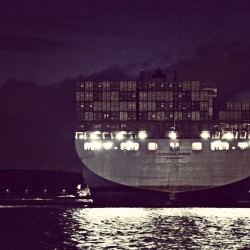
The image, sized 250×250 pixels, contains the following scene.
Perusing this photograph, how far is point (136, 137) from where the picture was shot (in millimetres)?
128250

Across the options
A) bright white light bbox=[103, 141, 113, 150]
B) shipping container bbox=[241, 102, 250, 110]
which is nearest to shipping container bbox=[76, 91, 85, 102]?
bright white light bbox=[103, 141, 113, 150]

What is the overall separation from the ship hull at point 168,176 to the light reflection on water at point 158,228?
1.75m

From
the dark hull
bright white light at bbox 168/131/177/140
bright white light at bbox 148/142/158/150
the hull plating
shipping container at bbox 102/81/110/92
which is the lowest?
the dark hull

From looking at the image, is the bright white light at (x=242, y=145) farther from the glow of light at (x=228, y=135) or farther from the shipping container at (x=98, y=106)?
the shipping container at (x=98, y=106)

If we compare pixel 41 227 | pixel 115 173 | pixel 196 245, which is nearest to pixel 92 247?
pixel 196 245

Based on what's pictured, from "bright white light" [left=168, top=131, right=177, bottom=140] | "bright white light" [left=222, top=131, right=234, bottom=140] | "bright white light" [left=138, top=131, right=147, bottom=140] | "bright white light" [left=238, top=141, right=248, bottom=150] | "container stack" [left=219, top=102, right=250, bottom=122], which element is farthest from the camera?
"container stack" [left=219, top=102, right=250, bottom=122]

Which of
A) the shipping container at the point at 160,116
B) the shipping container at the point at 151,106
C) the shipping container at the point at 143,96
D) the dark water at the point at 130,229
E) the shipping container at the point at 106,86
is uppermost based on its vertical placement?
the shipping container at the point at 106,86

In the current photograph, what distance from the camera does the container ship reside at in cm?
12575

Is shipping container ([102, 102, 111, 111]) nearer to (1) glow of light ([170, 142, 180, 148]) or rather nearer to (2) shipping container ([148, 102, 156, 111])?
(2) shipping container ([148, 102, 156, 111])

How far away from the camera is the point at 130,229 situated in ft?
314

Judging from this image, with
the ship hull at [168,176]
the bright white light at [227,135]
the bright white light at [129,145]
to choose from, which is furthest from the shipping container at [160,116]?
the bright white light at [227,135]

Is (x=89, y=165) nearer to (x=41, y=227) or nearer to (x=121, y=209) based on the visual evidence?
(x=121, y=209)

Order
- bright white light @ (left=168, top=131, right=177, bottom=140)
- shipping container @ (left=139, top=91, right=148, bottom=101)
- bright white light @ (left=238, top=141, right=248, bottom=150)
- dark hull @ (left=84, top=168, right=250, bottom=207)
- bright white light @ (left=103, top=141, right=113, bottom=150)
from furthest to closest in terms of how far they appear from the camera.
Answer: shipping container @ (left=139, top=91, right=148, bottom=101)
bright white light @ (left=103, top=141, right=113, bottom=150)
bright white light @ (left=238, top=141, right=248, bottom=150)
bright white light @ (left=168, top=131, right=177, bottom=140)
dark hull @ (left=84, top=168, right=250, bottom=207)

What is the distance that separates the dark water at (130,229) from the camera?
8306 centimetres
